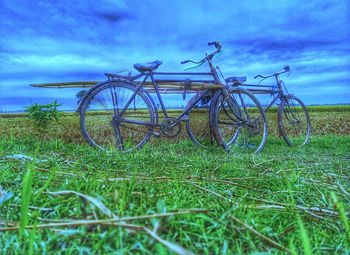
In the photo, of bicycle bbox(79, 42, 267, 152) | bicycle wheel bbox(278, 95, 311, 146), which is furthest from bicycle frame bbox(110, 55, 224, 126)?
bicycle wheel bbox(278, 95, 311, 146)

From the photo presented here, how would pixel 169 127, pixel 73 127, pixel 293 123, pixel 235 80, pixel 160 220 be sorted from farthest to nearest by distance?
pixel 293 123 → pixel 73 127 → pixel 235 80 → pixel 169 127 → pixel 160 220

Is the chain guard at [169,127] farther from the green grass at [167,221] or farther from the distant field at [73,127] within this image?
the green grass at [167,221]

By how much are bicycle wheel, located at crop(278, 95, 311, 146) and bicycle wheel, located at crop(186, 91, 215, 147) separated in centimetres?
173

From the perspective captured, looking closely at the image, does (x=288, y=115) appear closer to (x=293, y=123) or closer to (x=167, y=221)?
(x=293, y=123)

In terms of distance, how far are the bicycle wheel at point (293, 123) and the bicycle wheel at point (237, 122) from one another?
120 cm

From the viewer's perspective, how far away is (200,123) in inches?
233

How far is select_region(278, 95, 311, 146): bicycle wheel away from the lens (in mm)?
7098

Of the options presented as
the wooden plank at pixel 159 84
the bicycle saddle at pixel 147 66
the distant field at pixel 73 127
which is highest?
the bicycle saddle at pixel 147 66

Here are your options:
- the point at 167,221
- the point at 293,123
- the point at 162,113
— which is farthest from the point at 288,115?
the point at 167,221

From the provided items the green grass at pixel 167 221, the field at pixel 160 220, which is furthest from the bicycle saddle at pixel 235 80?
the green grass at pixel 167 221

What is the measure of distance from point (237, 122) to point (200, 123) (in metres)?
0.61

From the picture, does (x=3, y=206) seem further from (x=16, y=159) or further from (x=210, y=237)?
(x=16, y=159)

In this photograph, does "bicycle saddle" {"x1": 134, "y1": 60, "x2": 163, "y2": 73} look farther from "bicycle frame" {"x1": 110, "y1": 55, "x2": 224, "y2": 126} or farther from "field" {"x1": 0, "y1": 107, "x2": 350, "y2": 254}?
"field" {"x1": 0, "y1": 107, "x2": 350, "y2": 254}

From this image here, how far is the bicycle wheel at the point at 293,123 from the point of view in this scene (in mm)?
7098
